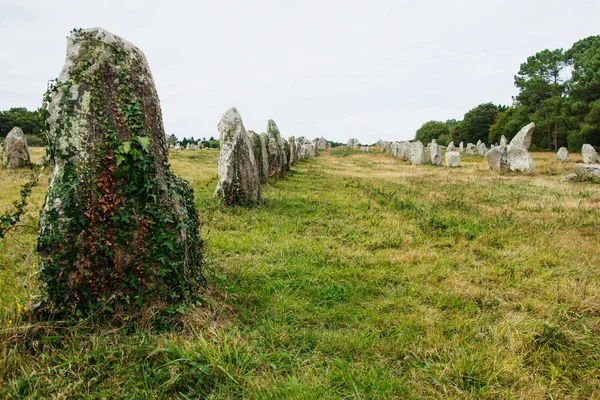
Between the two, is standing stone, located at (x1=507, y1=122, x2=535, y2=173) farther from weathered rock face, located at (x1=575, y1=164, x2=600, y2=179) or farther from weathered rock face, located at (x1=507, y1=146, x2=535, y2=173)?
weathered rock face, located at (x1=575, y1=164, x2=600, y2=179)

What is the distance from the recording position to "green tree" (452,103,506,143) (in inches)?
2512

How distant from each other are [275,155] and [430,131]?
3180 inches

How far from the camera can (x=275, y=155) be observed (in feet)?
50.0

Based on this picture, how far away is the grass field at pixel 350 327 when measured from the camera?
2662mm

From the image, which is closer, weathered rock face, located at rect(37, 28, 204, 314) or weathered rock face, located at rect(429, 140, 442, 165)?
weathered rock face, located at rect(37, 28, 204, 314)

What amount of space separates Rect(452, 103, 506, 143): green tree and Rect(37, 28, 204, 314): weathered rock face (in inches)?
2725

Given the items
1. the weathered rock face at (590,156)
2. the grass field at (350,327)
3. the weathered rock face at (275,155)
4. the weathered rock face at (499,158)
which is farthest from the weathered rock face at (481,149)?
the grass field at (350,327)

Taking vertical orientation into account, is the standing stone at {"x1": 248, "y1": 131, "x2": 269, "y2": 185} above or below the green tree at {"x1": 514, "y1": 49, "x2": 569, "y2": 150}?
below

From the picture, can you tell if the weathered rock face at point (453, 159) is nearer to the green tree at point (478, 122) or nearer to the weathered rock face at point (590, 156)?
the weathered rock face at point (590, 156)

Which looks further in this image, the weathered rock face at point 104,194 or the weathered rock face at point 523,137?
the weathered rock face at point 523,137

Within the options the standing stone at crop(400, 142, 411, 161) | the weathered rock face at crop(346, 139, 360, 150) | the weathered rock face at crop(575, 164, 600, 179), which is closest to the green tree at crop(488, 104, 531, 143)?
the standing stone at crop(400, 142, 411, 161)

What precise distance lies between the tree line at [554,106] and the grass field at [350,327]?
1397 inches

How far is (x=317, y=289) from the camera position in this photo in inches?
175

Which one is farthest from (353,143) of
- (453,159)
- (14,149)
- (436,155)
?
(14,149)
